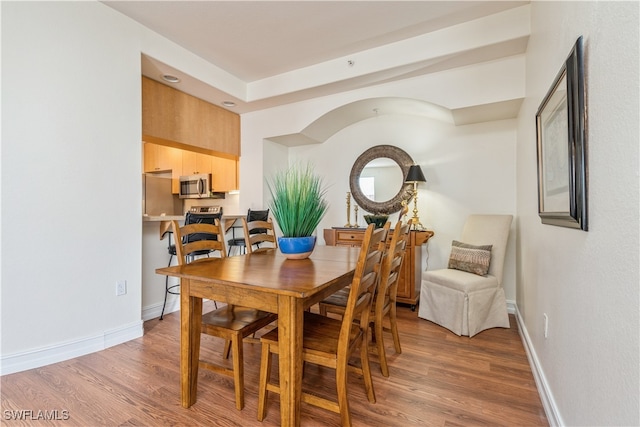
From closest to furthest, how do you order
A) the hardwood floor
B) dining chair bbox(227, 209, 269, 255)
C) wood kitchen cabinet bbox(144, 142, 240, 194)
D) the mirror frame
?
the hardwood floor < dining chair bbox(227, 209, 269, 255) < the mirror frame < wood kitchen cabinet bbox(144, 142, 240, 194)

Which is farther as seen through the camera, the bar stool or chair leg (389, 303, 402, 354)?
the bar stool

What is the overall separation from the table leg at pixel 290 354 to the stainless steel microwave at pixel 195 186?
403cm

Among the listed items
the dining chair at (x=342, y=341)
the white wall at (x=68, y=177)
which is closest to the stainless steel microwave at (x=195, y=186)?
the white wall at (x=68, y=177)

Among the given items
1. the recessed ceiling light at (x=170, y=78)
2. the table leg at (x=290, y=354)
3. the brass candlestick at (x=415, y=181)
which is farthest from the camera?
the brass candlestick at (x=415, y=181)

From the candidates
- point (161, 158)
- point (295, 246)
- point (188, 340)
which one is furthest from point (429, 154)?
point (161, 158)

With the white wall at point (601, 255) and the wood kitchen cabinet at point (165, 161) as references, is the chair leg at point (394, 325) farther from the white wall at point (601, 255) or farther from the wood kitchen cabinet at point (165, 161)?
the wood kitchen cabinet at point (165, 161)

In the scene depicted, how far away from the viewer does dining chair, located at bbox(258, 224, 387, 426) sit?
1404 mm

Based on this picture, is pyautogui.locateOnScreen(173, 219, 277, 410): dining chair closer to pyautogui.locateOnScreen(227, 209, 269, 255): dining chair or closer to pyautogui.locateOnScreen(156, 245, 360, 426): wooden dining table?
pyautogui.locateOnScreen(156, 245, 360, 426): wooden dining table

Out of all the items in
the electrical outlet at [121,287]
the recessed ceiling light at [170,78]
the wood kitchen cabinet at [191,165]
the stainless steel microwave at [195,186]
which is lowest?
the electrical outlet at [121,287]

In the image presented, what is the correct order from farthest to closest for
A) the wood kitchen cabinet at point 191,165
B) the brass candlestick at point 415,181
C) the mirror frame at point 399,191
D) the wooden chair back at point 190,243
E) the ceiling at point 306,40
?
the wood kitchen cabinet at point 191,165 → the mirror frame at point 399,191 → the brass candlestick at point 415,181 → the ceiling at point 306,40 → the wooden chair back at point 190,243

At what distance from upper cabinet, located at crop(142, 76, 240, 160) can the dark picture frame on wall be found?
11.2 feet

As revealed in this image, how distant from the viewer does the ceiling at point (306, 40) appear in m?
2.53

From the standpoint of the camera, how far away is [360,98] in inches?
139

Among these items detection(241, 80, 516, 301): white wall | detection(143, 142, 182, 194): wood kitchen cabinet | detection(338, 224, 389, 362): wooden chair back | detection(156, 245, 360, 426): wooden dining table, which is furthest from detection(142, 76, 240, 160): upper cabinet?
detection(338, 224, 389, 362): wooden chair back
